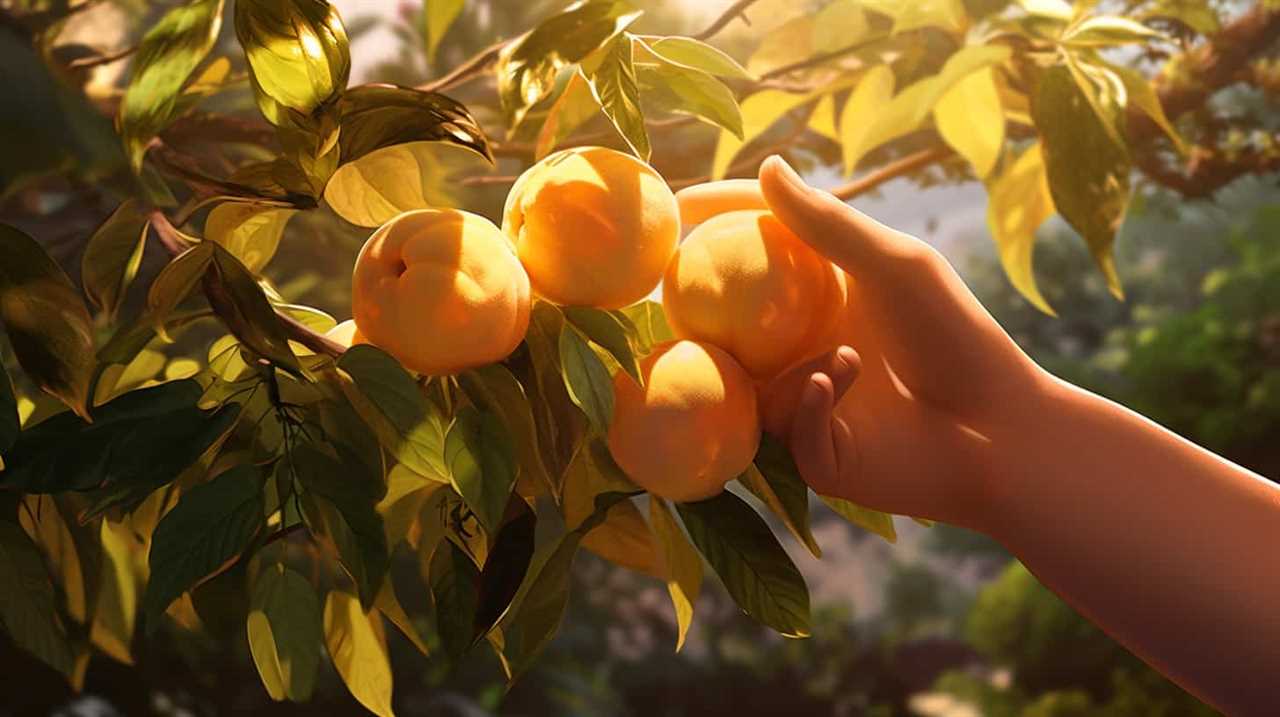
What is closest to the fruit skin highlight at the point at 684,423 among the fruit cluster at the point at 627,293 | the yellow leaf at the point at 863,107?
the fruit cluster at the point at 627,293

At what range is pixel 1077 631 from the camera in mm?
1433

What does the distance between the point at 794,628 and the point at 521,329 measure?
83 millimetres

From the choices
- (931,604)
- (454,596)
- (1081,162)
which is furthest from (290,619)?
(931,604)

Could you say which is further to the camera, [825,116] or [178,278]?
[825,116]

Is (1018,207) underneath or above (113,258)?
underneath

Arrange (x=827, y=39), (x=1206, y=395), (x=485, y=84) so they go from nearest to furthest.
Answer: (x=827, y=39)
(x=485, y=84)
(x=1206, y=395)

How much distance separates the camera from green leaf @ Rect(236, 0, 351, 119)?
0.68ft

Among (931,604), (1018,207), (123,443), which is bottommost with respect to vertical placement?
(931,604)

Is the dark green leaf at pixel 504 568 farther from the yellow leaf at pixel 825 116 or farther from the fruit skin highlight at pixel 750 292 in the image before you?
A: the yellow leaf at pixel 825 116

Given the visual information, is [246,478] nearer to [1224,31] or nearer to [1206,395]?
[1224,31]

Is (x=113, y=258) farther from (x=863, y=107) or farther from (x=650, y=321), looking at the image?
(x=863, y=107)

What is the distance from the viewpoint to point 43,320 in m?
0.22

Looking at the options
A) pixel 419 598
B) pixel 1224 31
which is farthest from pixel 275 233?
pixel 419 598

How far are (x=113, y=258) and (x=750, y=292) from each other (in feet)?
0.42
